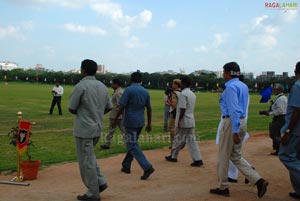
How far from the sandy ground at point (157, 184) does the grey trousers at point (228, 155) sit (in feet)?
1.05

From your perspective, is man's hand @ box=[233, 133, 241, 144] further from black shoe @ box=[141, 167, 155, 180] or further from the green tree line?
the green tree line

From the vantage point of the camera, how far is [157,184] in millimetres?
7074

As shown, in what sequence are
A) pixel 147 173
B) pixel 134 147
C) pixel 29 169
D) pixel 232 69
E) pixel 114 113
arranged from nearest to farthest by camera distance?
1. pixel 232 69
2. pixel 29 169
3. pixel 147 173
4. pixel 134 147
5. pixel 114 113

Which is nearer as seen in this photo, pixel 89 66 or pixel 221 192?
pixel 89 66

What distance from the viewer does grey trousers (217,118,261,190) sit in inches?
241

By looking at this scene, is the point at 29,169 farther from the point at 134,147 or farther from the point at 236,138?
the point at 236,138

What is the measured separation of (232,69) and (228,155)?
1.29m

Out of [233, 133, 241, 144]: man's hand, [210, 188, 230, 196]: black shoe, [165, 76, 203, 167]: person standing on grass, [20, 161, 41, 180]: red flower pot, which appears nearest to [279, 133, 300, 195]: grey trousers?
[233, 133, 241, 144]: man's hand

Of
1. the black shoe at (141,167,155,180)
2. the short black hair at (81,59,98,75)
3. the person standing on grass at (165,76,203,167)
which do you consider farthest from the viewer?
the person standing on grass at (165,76,203,167)

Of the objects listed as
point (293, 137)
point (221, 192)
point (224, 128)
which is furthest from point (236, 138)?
point (221, 192)

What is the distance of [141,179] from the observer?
24.4 feet

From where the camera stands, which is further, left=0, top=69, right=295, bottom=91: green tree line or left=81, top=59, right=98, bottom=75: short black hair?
left=0, top=69, right=295, bottom=91: green tree line

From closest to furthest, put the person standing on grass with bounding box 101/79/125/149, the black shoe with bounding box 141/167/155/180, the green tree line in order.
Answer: the black shoe with bounding box 141/167/155/180 → the person standing on grass with bounding box 101/79/125/149 → the green tree line

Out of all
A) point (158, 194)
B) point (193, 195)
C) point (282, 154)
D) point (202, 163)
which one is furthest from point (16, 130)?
point (282, 154)
